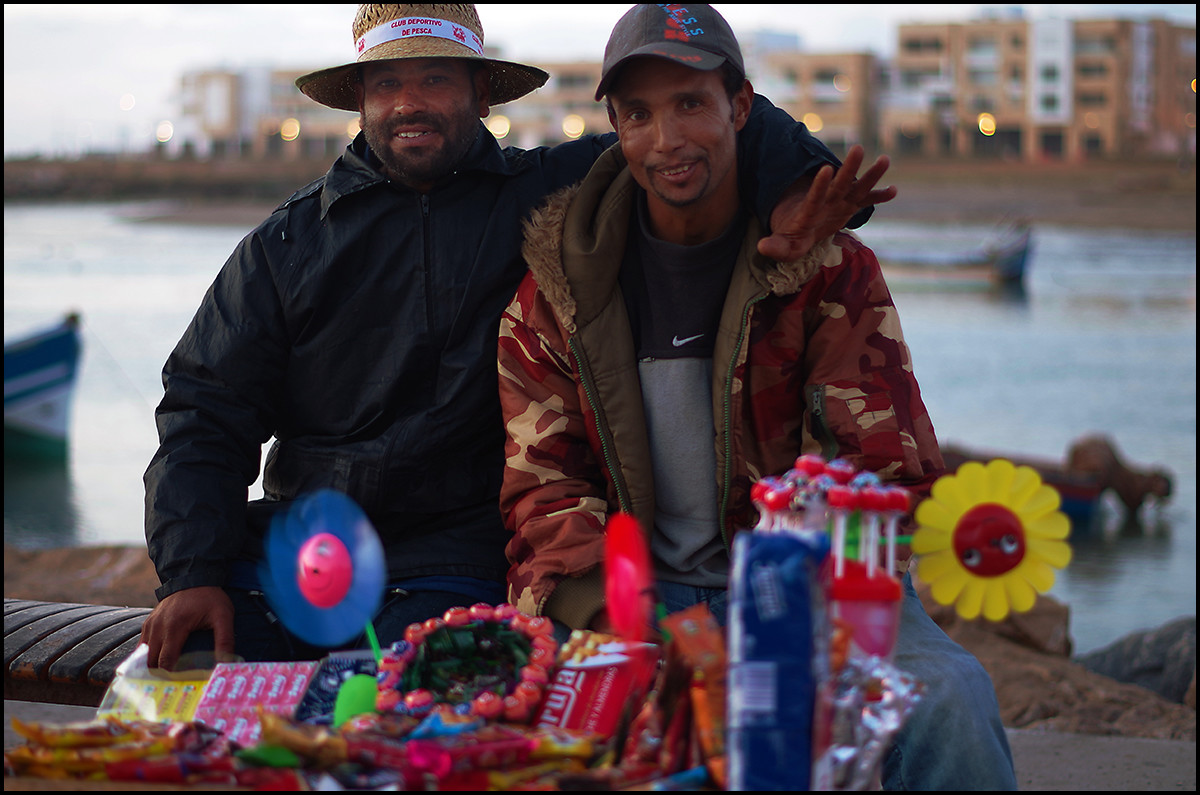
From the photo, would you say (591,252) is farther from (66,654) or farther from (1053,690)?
(1053,690)

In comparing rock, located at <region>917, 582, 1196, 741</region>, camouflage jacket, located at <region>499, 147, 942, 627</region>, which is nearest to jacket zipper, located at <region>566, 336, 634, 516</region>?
camouflage jacket, located at <region>499, 147, 942, 627</region>

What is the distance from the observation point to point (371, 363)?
2.80 m

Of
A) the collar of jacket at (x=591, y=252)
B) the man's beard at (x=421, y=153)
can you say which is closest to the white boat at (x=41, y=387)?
the man's beard at (x=421, y=153)

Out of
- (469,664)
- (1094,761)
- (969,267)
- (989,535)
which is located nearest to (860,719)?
(989,535)

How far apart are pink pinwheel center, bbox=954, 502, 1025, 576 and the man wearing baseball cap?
21.0 inches

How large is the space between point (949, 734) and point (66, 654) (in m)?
2.00

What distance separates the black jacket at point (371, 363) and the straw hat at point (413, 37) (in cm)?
23

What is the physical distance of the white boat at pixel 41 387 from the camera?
12859 mm

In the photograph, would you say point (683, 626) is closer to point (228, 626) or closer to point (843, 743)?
point (843, 743)

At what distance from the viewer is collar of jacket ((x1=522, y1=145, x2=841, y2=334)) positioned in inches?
91.5

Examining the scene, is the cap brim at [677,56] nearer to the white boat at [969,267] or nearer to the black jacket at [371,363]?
the black jacket at [371,363]

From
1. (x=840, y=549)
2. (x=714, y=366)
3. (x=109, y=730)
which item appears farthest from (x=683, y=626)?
(x=714, y=366)

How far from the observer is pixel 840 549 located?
1.42m

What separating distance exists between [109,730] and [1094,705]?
384cm
